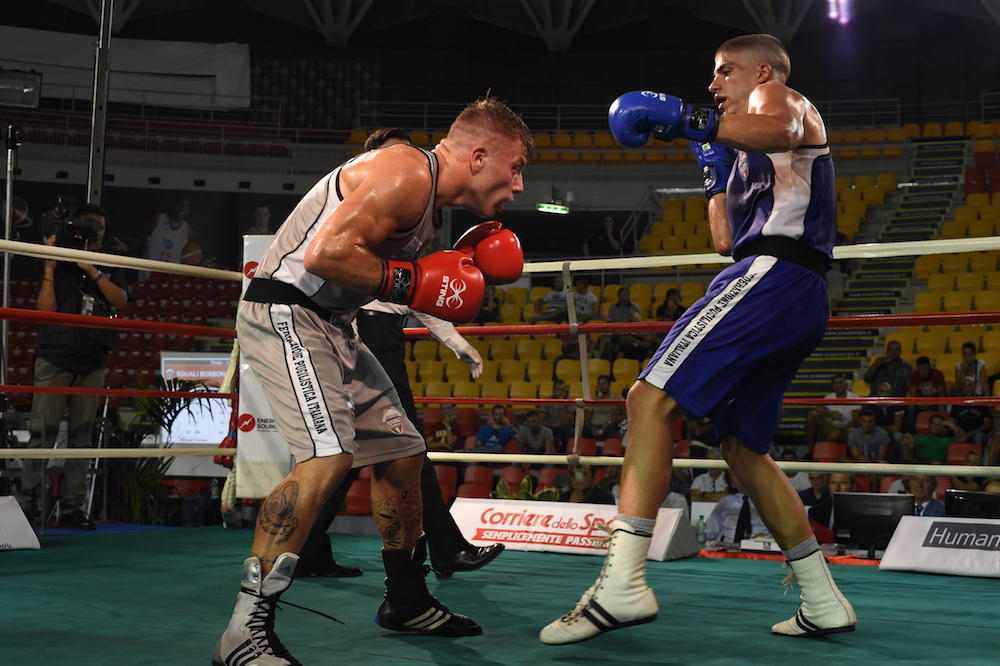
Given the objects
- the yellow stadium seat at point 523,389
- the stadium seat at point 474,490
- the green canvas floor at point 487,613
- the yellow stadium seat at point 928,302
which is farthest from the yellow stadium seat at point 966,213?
the green canvas floor at point 487,613

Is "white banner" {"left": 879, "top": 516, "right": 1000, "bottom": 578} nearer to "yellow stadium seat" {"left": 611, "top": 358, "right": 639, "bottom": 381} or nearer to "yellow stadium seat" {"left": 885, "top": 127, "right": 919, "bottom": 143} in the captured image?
"yellow stadium seat" {"left": 611, "top": 358, "right": 639, "bottom": 381}

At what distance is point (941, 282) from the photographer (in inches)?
431

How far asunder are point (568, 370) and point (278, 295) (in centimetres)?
811

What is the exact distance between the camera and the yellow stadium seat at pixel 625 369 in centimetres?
945

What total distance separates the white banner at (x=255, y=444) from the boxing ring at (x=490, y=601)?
0.39 ft

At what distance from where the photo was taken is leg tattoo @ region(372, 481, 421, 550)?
7.73 feet

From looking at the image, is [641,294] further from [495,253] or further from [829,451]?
[495,253]

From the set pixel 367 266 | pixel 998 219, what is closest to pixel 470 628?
pixel 367 266

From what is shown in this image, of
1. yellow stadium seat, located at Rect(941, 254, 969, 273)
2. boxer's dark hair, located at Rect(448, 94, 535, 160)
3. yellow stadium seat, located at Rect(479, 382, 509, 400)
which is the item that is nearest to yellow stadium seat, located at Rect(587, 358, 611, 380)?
yellow stadium seat, located at Rect(479, 382, 509, 400)

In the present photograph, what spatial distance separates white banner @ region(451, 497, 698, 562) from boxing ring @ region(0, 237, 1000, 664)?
68 mm

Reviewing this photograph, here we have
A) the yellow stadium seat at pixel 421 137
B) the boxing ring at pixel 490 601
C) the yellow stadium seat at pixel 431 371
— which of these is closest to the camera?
the boxing ring at pixel 490 601

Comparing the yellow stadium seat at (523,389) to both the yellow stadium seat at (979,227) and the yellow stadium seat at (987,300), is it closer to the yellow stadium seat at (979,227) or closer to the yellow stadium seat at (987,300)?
the yellow stadium seat at (987,300)

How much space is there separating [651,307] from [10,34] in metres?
12.3

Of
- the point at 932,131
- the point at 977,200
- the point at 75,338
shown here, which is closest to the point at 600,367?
the point at 75,338
